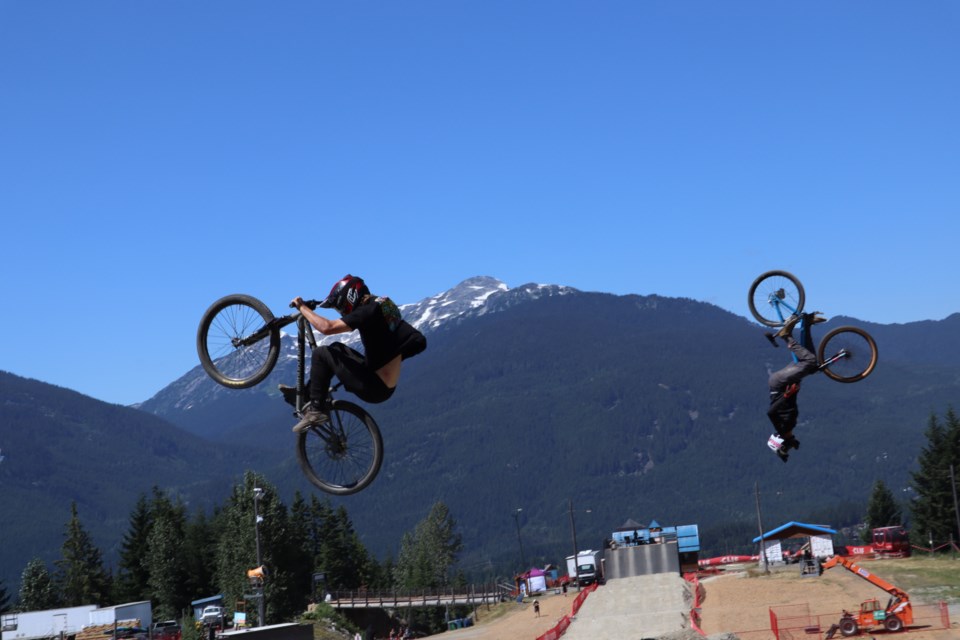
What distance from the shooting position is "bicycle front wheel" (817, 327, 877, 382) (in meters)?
22.2

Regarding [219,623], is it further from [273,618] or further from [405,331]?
[405,331]

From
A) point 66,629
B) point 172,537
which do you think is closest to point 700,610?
point 66,629

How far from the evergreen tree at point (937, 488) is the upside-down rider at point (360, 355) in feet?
434

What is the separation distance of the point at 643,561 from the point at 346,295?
10908 cm

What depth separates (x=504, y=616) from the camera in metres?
116

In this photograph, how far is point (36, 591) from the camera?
157 m

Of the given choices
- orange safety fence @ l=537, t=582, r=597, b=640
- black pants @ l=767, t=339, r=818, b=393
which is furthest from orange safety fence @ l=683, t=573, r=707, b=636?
black pants @ l=767, t=339, r=818, b=393

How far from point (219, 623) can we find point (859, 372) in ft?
306

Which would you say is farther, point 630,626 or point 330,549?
point 330,549

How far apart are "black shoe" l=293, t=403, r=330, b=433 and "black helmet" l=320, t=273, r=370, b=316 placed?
64.2 inches

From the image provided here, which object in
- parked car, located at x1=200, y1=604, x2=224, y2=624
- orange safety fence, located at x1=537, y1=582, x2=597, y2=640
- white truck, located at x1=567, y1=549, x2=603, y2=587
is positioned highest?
white truck, located at x1=567, y1=549, x2=603, y2=587

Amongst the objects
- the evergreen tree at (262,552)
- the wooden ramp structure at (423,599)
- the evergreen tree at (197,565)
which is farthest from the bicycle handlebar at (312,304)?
the evergreen tree at (197,565)

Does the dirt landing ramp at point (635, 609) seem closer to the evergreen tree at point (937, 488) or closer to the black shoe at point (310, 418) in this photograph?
the evergreen tree at point (937, 488)

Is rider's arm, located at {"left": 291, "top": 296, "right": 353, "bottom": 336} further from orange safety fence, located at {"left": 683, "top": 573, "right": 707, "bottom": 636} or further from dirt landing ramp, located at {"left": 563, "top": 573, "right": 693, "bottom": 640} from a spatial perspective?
dirt landing ramp, located at {"left": 563, "top": 573, "right": 693, "bottom": 640}
